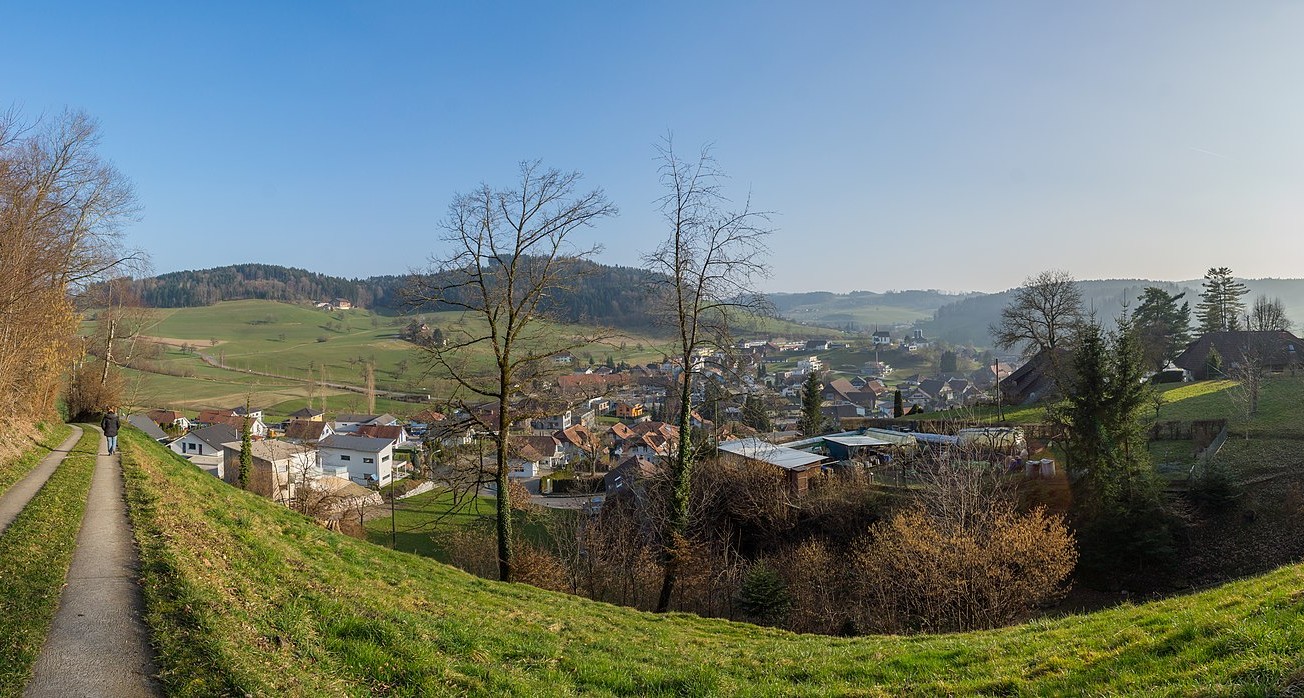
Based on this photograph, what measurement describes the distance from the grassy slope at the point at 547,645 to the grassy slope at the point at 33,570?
→ 734 millimetres

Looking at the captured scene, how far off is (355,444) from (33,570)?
58.1m

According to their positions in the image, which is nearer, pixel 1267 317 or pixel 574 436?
pixel 1267 317

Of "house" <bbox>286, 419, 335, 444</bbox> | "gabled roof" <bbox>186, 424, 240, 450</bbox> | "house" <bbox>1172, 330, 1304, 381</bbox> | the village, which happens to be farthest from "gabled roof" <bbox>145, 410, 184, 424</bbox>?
"house" <bbox>1172, 330, 1304, 381</bbox>

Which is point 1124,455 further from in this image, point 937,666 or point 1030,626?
point 937,666

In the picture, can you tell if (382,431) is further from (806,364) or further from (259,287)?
(259,287)

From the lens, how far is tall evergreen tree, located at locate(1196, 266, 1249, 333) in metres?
51.1

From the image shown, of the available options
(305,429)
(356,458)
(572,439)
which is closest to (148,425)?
(305,429)

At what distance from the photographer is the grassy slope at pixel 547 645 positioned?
16.1 ft

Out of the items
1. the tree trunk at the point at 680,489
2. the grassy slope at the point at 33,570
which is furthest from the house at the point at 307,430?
the tree trunk at the point at 680,489

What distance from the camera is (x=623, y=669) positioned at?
6.54 m

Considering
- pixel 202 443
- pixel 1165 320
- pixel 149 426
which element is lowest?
pixel 202 443

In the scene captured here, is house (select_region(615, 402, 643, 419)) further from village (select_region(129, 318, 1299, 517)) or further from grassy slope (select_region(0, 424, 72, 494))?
grassy slope (select_region(0, 424, 72, 494))

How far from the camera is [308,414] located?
257 feet

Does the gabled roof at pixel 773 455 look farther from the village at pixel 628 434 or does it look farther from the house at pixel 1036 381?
the house at pixel 1036 381
